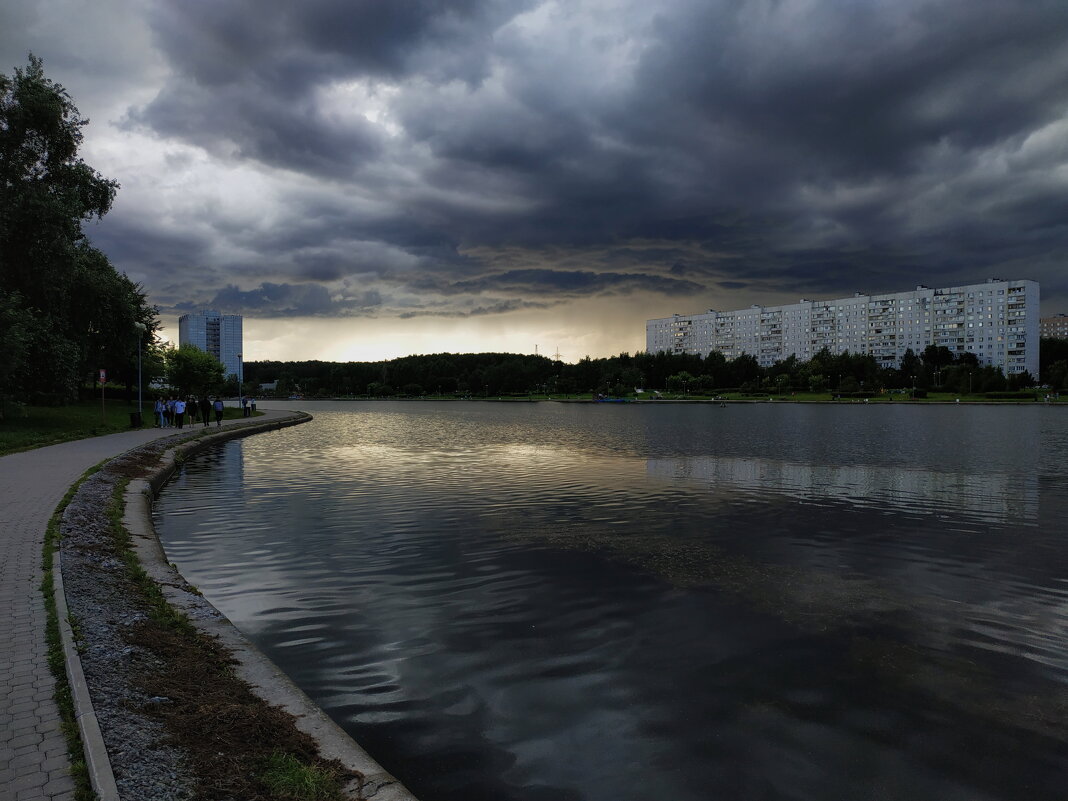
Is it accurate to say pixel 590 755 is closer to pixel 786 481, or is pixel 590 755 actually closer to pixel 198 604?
pixel 198 604

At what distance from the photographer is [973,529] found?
12.6 meters

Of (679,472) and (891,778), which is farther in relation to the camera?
(679,472)

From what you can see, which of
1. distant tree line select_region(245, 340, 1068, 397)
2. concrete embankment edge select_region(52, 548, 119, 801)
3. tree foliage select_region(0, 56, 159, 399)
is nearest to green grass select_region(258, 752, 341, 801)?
concrete embankment edge select_region(52, 548, 119, 801)

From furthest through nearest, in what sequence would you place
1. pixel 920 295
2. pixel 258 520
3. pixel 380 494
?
pixel 920 295, pixel 380 494, pixel 258 520

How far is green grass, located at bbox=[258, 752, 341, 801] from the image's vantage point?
12.3 feet

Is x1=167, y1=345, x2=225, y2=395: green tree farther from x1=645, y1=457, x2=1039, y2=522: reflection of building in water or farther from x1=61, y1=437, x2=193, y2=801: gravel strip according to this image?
x1=61, y1=437, x2=193, y2=801: gravel strip

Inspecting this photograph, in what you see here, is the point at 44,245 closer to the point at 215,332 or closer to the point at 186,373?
the point at 186,373

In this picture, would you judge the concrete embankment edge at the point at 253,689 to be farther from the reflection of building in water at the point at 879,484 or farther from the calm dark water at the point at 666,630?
the reflection of building in water at the point at 879,484

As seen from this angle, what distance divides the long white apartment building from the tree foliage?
589 feet

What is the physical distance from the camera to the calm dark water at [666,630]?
15.7 ft

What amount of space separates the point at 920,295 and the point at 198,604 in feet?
628

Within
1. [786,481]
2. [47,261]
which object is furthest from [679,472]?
[47,261]

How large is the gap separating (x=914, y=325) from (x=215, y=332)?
621 feet

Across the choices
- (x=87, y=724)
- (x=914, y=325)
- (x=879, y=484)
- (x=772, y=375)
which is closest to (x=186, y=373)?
(x=879, y=484)
